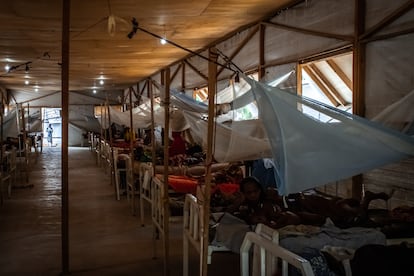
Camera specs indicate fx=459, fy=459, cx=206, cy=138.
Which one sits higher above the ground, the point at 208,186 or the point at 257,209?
the point at 208,186

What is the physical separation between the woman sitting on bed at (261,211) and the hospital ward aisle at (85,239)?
78 centimetres

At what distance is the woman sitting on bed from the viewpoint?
2.76 meters

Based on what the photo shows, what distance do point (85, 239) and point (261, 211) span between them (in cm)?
248

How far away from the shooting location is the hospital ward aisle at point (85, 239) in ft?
12.7

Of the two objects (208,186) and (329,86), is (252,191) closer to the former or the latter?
(208,186)

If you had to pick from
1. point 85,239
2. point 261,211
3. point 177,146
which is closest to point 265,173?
point 261,211

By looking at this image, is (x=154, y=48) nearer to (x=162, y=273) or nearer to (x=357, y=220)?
(x=162, y=273)

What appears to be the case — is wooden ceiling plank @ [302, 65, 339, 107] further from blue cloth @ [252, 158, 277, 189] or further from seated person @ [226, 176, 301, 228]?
seated person @ [226, 176, 301, 228]

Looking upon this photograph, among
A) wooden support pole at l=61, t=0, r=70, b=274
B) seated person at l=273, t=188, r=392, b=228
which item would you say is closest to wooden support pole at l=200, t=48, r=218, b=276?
seated person at l=273, t=188, r=392, b=228

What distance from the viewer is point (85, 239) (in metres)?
4.77

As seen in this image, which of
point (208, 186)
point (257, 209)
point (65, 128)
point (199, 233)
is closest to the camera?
point (208, 186)

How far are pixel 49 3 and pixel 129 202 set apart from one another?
3256 millimetres

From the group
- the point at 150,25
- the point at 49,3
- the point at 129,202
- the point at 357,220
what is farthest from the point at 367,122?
the point at 129,202

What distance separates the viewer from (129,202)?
21.9 feet
